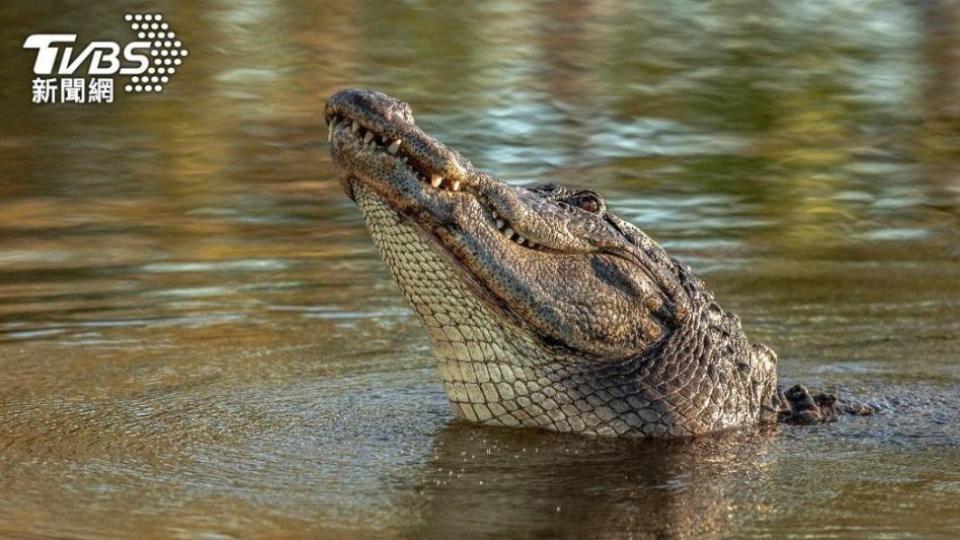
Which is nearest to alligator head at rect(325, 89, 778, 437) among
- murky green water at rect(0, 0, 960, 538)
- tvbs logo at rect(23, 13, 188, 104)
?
murky green water at rect(0, 0, 960, 538)

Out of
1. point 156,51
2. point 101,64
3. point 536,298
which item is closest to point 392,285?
point 536,298

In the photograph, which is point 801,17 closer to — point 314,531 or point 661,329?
point 661,329

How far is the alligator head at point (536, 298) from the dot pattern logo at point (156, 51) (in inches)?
326

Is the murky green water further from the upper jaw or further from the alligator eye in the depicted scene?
the upper jaw

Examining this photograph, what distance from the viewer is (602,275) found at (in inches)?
239

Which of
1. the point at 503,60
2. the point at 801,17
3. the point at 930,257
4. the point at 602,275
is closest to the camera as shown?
the point at 602,275

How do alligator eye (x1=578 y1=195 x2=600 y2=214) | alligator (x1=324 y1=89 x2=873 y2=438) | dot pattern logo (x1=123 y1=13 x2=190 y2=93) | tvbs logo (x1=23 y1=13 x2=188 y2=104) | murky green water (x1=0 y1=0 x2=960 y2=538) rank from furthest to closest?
dot pattern logo (x1=123 y1=13 x2=190 y2=93) → tvbs logo (x1=23 y1=13 x2=188 y2=104) → alligator eye (x1=578 y1=195 x2=600 y2=214) → alligator (x1=324 y1=89 x2=873 y2=438) → murky green water (x1=0 y1=0 x2=960 y2=538)

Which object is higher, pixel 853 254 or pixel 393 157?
pixel 393 157

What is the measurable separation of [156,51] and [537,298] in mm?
9935

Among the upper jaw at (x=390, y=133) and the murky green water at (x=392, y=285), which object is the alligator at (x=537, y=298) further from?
the murky green water at (x=392, y=285)

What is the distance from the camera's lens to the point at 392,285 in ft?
30.3

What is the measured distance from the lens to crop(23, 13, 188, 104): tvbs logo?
13.8 meters

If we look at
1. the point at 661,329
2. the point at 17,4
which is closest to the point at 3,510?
the point at 661,329

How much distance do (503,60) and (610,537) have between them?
10169 millimetres
